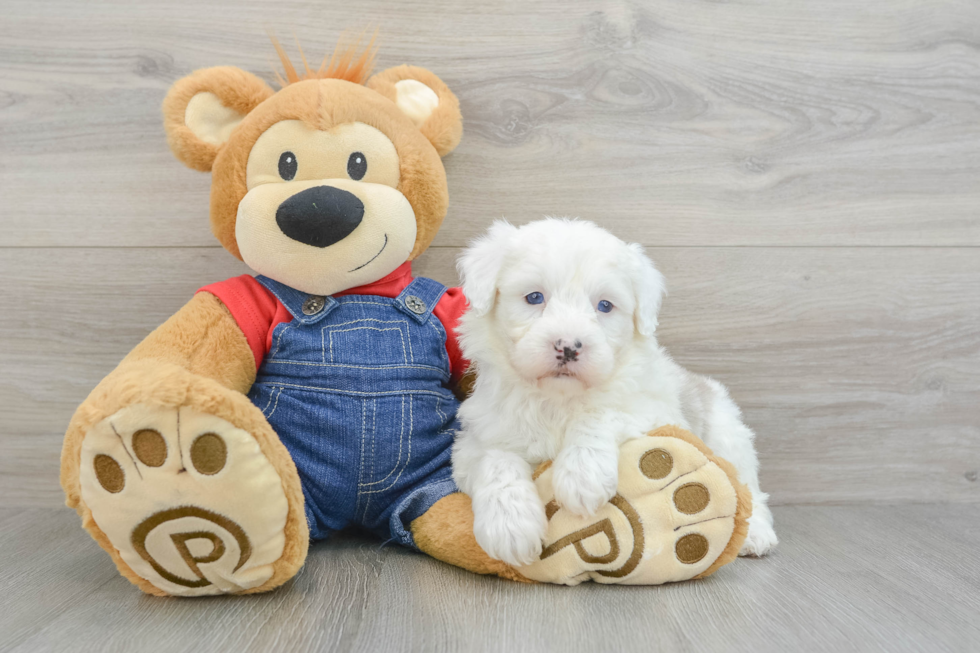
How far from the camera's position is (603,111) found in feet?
5.43

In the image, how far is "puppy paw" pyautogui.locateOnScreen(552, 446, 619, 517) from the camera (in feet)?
3.52

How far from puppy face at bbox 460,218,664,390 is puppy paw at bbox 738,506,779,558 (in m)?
0.48

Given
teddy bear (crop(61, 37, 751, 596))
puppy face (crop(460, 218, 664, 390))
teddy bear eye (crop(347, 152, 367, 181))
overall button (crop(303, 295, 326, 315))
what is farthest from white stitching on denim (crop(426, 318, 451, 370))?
teddy bear eye (crop(347, 152, 367, 181))

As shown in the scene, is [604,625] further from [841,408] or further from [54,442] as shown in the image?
[54,442]

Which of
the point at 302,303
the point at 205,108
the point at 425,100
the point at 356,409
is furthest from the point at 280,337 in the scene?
the point at 425,100

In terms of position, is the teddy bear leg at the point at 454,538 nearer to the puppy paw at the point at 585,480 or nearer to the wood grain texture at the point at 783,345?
the puppy paw at the point at 585,480

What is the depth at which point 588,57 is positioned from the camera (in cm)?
164

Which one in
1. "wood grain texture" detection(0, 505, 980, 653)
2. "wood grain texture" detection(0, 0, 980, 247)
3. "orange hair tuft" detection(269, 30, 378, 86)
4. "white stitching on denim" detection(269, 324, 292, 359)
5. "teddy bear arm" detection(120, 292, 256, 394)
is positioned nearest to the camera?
"wood grain texture" detection(0, 505, 980, 653)

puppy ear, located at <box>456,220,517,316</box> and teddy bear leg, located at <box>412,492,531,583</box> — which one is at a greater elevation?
puppy ear, located at <box>456,220,517,316</box>

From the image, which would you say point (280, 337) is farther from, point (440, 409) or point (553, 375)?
point (553, 375)

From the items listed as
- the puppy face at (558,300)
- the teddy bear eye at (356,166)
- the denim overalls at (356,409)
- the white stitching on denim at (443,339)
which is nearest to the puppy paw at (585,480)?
the puppy face at (558,300)

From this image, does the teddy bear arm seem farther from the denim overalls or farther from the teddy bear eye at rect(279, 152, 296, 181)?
the teddy bear eye at rect(279, 152, 296, 181)

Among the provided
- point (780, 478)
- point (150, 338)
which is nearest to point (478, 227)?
point (150, 338)

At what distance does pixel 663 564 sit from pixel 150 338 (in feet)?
3.26
